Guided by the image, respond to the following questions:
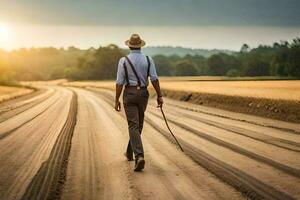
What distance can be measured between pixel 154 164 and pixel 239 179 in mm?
2030

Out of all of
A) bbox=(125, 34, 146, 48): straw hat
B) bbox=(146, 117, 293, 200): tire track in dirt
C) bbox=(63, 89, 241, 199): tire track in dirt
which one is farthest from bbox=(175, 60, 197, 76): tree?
bbox=(125, 34, 146, 48): straw hat

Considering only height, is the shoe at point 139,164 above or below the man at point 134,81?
below

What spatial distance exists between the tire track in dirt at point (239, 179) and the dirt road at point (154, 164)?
0.04 ft

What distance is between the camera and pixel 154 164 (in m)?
9.32

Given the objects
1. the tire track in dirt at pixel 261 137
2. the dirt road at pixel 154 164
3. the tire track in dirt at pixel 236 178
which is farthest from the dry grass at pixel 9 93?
the tire track in dirt at pixel 236 178

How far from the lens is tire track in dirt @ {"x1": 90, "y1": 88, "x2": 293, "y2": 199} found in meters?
6.78

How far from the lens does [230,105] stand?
26297 mm

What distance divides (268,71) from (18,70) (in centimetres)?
10271

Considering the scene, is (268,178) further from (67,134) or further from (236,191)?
(67,134)

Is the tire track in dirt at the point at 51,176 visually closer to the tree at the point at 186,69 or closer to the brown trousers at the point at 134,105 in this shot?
the brown trousers at the point at 134,105

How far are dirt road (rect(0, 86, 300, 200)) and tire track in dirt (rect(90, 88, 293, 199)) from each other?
0.04ft

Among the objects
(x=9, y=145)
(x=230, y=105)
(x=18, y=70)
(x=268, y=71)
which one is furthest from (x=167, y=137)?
(x=18, y=70)

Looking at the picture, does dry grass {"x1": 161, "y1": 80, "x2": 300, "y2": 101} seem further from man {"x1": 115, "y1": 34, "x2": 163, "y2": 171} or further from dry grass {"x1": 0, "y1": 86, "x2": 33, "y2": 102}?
dry grass {"x1": 0, "y1": 86, "x2": 33, "y2": 102}

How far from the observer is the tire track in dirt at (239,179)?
6.78m
